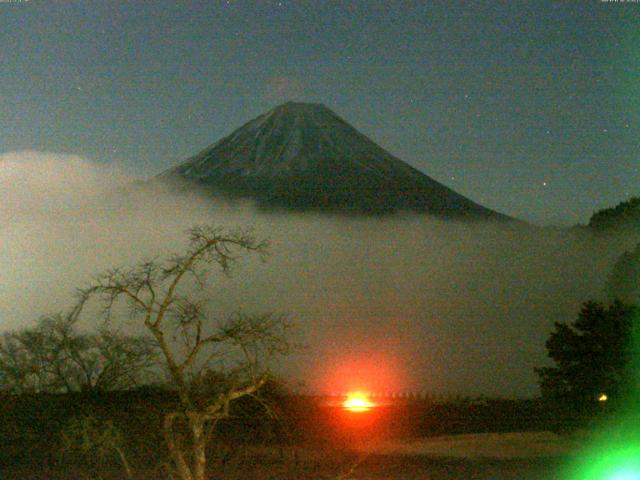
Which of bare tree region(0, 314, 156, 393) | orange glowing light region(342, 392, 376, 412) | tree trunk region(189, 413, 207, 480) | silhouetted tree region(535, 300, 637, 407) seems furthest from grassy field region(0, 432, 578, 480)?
tree trunk region(189, 413, 207, 480)

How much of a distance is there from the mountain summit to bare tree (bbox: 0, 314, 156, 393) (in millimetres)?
45764

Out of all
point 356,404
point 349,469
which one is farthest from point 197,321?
point 356,404

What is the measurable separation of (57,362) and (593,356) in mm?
11210

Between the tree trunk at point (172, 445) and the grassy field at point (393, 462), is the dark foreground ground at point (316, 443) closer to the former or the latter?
the grassy field at point (393, 462)

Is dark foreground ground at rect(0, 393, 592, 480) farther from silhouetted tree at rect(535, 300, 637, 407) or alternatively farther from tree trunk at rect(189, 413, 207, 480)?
tree trunk at rect(189, 413, 207, 480)

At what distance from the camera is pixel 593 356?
56.7ft

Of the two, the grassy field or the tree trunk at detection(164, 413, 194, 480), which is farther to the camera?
the grassy field

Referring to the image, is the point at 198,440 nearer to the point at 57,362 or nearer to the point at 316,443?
the point at 316,443

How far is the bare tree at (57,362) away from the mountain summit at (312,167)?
45.8m

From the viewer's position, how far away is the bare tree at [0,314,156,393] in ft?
56.3

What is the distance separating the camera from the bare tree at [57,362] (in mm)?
17156

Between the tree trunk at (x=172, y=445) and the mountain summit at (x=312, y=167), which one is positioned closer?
the tree trunk at (x=172, y=445)

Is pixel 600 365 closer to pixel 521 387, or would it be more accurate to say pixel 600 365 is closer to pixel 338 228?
pixel 521 387

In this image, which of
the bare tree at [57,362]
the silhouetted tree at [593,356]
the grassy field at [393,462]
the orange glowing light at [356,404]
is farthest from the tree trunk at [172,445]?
the orange glowing light at [356,404]
